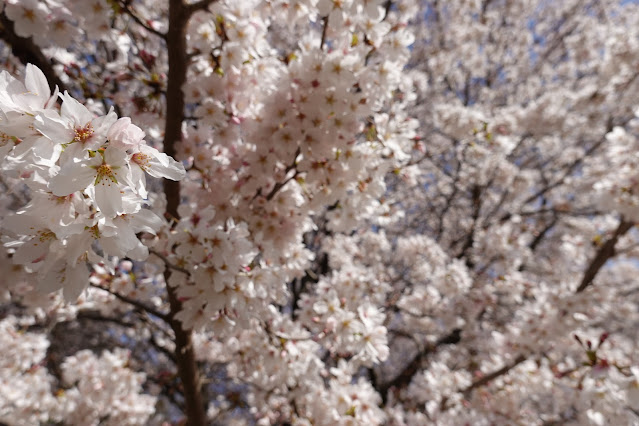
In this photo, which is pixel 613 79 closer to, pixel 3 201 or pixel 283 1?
pixel 283 1

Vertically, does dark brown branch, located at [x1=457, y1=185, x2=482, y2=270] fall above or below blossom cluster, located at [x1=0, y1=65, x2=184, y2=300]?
below

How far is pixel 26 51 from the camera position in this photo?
1961 millimetres

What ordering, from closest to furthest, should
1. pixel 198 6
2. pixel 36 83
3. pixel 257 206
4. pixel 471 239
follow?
pixel 36 83
pixel 198 6
pixel 257 206
pixel 471 239

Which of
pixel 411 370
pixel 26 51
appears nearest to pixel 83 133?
pixel 26 51

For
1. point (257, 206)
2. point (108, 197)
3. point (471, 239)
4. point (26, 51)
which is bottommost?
point (471, 239)

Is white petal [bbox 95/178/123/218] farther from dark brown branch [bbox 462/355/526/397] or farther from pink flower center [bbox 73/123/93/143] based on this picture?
dark brown branch [bbox 462/355/526/397]

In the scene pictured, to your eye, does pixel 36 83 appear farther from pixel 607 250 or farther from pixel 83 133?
pixel 607 250

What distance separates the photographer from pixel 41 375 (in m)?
3.96

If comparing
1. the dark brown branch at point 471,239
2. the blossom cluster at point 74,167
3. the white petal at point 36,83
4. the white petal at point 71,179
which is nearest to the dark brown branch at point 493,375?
the dark brown branch at point 471,239

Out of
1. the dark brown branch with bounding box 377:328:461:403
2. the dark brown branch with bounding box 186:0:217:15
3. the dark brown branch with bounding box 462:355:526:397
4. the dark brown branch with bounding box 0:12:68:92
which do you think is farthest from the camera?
the dark brown branch with bounding box 377:328:461:403

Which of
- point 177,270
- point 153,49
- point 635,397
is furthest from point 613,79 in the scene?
point 177,270

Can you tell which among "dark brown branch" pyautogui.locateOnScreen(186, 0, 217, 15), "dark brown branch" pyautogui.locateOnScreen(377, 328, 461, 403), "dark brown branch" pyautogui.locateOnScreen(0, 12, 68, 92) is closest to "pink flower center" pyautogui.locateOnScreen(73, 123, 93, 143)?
"dark brown branch" pyautogui.locateOnScreen(186, 0, 217, 15)

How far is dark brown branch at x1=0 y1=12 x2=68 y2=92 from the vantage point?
190 cm

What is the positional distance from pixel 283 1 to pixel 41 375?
4.54 meters
